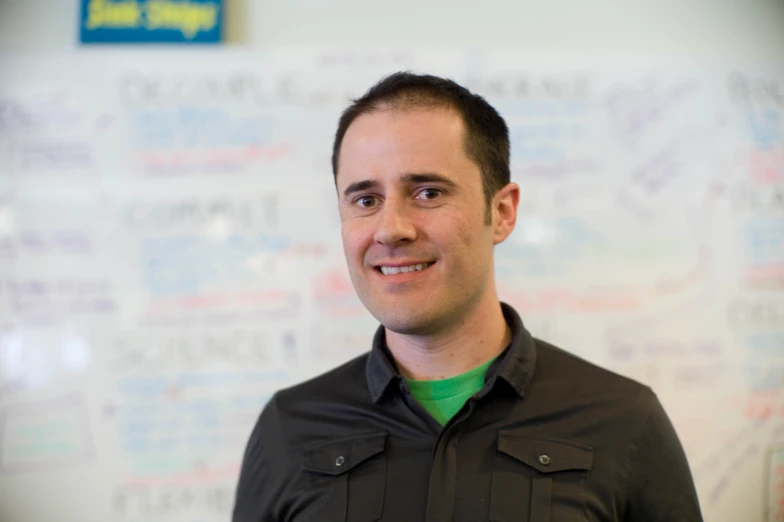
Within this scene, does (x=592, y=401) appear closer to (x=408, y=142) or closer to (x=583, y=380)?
(x=583, y=380)

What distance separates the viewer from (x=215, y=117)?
1.50m

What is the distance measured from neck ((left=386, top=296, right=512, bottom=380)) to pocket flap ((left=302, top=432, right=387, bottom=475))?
0.45 feet

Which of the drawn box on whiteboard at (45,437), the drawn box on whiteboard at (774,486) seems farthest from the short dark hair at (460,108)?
the drawn box on whiteboard at (774,486)

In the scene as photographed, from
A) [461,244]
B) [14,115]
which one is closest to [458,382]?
[461,244]

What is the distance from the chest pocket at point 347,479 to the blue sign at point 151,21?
123 cm

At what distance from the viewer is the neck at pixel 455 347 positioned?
91cm

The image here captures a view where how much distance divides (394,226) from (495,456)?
409 mm

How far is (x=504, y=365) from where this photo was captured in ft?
2.87

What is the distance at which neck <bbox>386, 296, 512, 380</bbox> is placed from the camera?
2.98ft

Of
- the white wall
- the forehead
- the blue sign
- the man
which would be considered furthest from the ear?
the blue sign

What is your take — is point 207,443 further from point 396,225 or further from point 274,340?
point 396,225

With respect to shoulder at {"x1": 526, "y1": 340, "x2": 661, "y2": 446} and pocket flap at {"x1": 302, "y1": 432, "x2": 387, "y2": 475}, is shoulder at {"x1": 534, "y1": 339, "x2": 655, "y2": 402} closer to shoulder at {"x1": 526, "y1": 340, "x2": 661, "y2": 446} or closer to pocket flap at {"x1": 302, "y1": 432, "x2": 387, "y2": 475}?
shoulder at {"x1": 526, "y1": 340, "x2": 661, "y2": 446}

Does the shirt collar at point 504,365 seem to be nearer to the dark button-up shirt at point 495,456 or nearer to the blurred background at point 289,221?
the dark button-up shirt at point 495,456

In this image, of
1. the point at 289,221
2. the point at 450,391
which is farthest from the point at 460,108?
the point at 289,221
